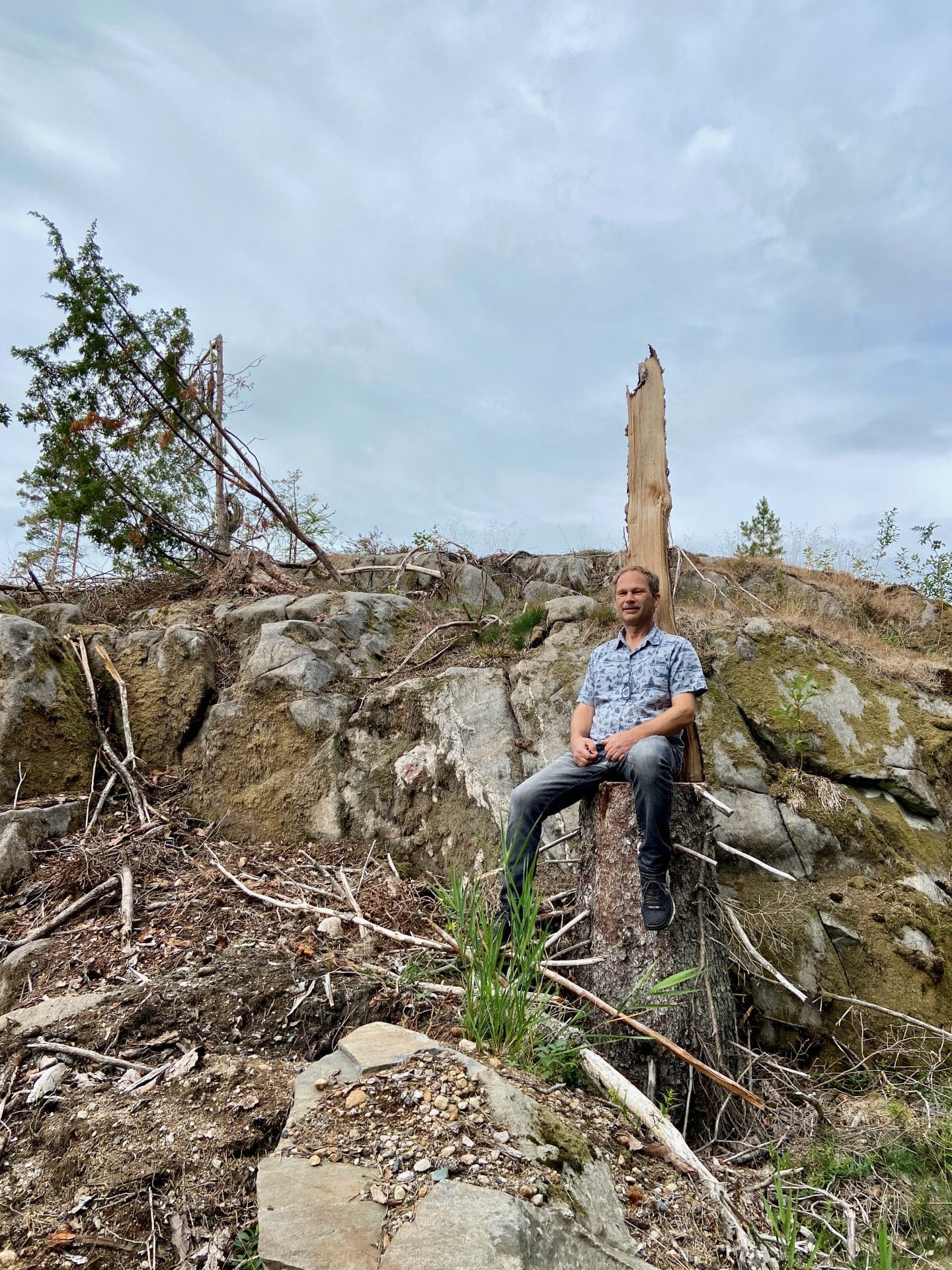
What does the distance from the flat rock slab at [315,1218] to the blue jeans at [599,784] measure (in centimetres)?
154

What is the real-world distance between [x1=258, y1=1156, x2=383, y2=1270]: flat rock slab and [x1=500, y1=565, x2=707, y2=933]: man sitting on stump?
1.30 metres

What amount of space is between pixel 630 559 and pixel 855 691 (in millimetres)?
2230

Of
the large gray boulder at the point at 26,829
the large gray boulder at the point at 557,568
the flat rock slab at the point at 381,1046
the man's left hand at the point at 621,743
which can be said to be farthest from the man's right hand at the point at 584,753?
the large gray boulder at the point at 557,568

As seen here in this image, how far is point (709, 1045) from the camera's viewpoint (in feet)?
11.3

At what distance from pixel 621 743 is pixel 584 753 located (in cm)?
21

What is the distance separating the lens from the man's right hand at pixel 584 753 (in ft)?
12.8

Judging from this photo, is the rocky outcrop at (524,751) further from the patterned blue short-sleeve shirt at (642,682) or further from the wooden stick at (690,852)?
the patterned blue short-sleeve shirt at (642,682)

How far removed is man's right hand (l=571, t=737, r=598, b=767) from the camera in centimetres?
389

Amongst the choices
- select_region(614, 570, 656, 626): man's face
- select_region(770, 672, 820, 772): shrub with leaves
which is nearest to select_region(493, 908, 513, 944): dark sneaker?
select_region(614, 570, 656, 626): man's face

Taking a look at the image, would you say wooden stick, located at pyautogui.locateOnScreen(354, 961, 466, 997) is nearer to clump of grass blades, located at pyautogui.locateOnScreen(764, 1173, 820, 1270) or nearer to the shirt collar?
clump of grass blades, located at pyautogui.locateOnScreen(764, 1173, 820, 1270)

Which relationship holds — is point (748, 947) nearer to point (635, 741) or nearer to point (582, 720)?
point (635, 741)

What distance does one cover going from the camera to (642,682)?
4094 mm

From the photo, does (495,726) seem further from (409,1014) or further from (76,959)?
(76,959)

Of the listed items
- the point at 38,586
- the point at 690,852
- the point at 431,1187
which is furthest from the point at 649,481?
the point at 38,586
